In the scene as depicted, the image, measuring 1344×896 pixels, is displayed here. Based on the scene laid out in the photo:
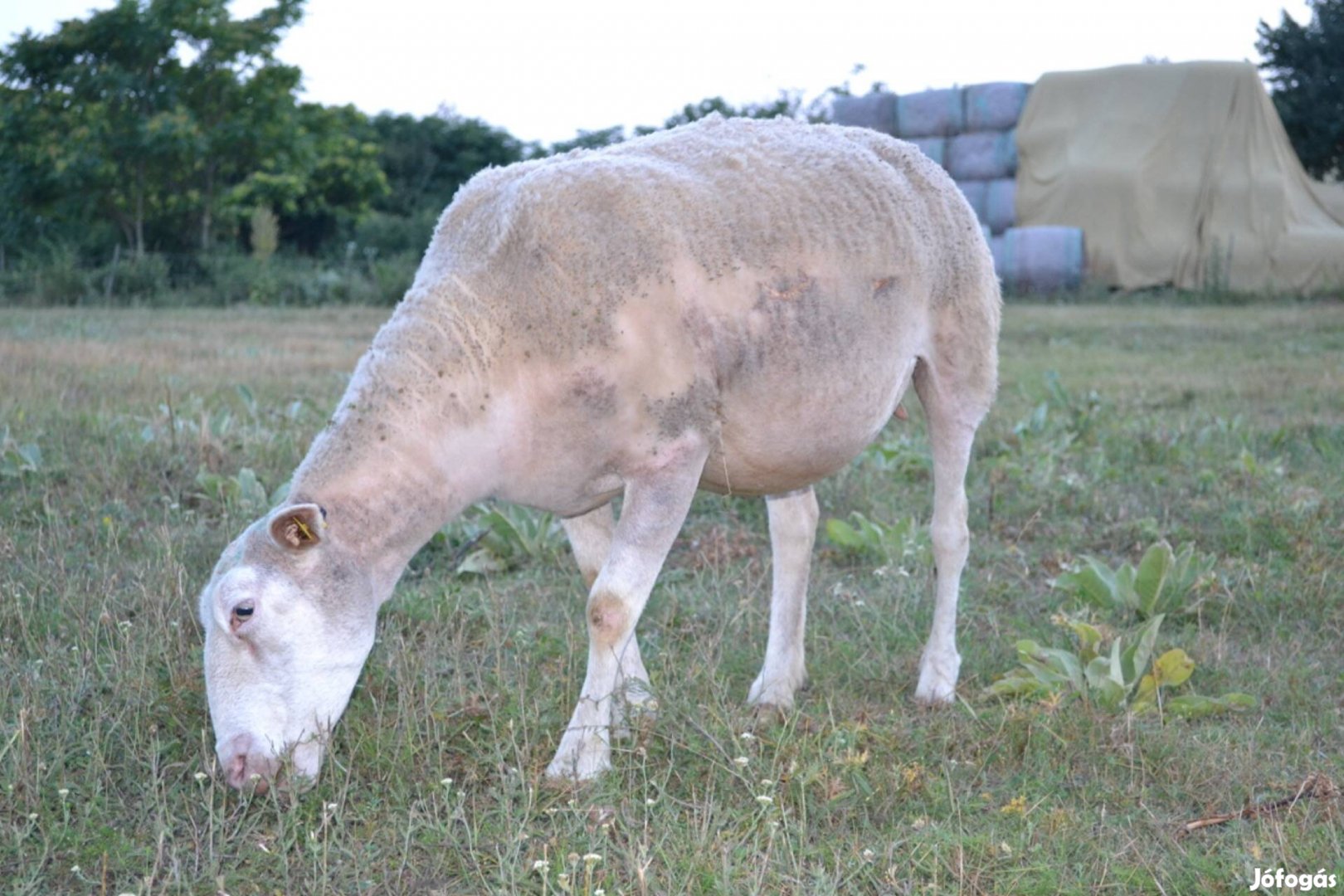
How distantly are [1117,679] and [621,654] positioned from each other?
1602 millimetres

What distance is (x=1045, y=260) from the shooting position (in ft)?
69.7

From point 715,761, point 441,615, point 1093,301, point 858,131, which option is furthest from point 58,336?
point 1093,301

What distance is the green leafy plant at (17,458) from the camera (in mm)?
6332

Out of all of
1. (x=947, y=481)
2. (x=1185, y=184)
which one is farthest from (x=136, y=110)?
(x=947, y=481)

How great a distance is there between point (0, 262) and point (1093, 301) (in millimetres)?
18371

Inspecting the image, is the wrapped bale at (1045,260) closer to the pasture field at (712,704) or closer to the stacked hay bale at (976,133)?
the stacked hay bale at (976,133)

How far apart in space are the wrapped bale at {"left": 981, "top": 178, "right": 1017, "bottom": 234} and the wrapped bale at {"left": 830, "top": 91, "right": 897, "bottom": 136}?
219cm

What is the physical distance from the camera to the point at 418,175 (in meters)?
33.6

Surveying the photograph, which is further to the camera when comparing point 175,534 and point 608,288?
point 175,534

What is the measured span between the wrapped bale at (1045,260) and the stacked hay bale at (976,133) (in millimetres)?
34

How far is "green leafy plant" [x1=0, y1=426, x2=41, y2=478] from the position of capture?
249 inches

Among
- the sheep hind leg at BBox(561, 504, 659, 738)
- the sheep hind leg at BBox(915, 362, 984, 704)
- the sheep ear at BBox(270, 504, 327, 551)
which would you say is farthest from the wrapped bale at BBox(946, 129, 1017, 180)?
the sheep ear at BBox(270, 504, 327, 551)

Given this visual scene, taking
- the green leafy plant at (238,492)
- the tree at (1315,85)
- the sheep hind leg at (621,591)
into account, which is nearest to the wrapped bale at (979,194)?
the tree at (1315,85)

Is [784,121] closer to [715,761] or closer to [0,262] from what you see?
[715,761]
